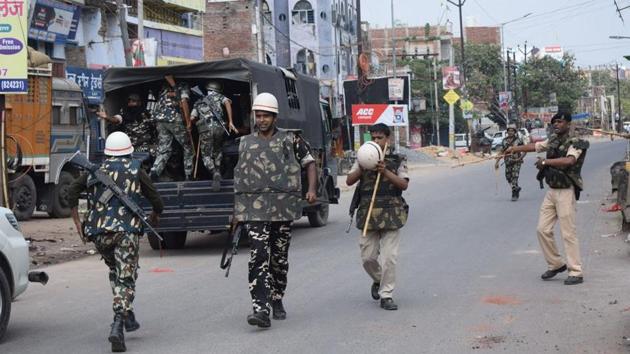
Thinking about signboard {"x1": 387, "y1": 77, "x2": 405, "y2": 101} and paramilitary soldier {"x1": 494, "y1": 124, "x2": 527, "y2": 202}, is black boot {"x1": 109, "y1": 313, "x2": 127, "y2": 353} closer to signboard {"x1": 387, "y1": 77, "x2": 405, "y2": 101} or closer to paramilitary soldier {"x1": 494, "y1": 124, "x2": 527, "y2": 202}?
paramilitary soldier {"x1": 494, "y1": 124, "x2": 527, "y2": 202}

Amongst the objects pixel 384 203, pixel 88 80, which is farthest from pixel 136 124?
pixel 88 80

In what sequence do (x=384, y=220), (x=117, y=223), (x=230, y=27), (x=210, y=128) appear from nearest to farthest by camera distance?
(x=117, y=223) < (x=384, y=220) < (x=210, y=128) < (x=230, y=27)

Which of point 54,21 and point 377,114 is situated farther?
point 377,114

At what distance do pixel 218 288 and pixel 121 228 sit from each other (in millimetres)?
3269

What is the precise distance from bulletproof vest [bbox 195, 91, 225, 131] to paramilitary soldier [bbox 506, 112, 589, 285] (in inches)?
202

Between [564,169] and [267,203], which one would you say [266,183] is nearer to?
[267,203]

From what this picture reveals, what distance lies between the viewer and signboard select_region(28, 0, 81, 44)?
98.6 feet

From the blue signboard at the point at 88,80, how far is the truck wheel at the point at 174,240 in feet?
53.0

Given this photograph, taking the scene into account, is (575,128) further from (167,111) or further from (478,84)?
(478,84)

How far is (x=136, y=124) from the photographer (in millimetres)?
15055

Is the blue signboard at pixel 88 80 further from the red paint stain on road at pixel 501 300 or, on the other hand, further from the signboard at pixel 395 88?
the red paint stain on road at pixel 501 300

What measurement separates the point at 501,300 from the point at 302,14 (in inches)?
2307

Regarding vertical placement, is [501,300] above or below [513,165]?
below

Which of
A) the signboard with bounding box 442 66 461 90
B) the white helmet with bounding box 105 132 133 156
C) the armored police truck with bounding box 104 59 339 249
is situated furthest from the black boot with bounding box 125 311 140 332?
the signboard with bounding box 442 66 461 90
